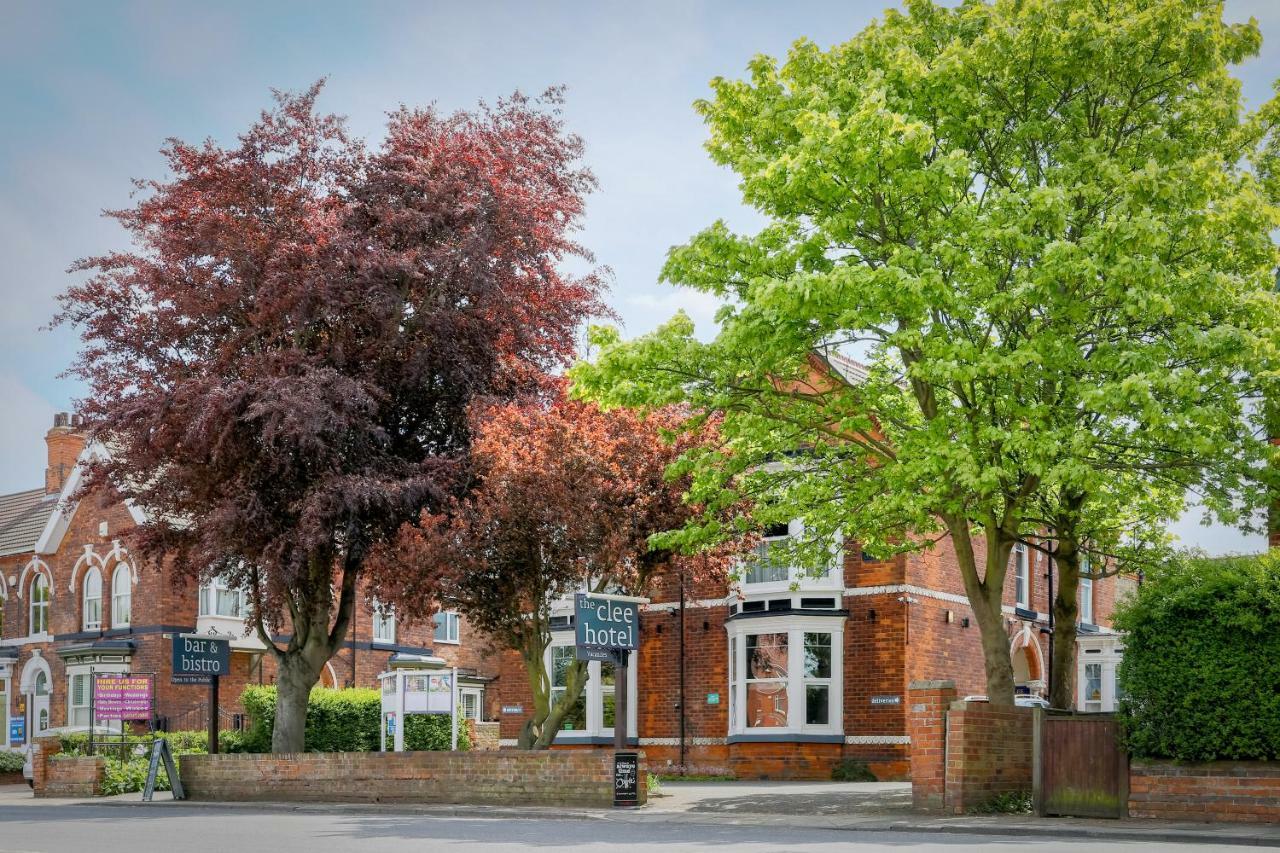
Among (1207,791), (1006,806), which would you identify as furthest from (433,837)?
(1207,791)

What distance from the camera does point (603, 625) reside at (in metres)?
20.7

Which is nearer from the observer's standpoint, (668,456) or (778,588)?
(668,456)

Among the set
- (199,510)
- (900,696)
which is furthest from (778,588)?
(199,510)

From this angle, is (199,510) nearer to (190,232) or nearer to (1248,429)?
(190,232)

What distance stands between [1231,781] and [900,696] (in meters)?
14.1

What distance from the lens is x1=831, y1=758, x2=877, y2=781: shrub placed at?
29812mm

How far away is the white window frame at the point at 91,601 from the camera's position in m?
42.2

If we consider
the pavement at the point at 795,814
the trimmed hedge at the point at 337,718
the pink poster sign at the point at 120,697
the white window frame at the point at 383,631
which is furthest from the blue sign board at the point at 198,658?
the white window frame at the point at 383,631

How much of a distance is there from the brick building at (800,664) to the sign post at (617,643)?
313 inches

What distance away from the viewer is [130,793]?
29.9 meters

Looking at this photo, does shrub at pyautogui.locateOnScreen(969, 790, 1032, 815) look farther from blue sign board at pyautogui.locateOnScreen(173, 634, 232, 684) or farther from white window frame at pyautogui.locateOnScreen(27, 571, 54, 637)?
white window frame at pyautogui.locateOnScreen(27, 571, 54, 637)

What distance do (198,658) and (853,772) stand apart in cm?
1391

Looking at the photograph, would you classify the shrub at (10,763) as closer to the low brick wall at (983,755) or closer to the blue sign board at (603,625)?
the blue sign board at (603,625)

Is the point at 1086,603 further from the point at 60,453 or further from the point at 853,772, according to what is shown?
the point at 60,453
